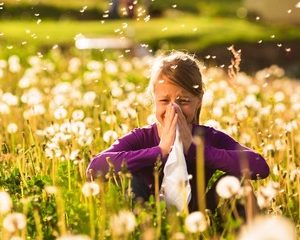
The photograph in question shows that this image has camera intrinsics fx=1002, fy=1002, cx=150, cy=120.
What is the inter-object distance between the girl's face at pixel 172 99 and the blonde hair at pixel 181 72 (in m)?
0.02

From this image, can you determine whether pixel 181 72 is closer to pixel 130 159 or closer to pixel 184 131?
pixel 184 131

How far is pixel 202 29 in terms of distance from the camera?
20.4m

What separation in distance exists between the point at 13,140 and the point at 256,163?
1550 millimetres

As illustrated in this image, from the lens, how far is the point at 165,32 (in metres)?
19.3

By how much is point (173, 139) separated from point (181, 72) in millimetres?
330

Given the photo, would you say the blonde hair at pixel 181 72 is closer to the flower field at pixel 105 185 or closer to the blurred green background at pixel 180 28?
the flower field at pixel 105 185

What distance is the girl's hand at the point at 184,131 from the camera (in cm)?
375

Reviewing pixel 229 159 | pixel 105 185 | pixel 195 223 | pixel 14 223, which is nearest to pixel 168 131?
pixel 229 159

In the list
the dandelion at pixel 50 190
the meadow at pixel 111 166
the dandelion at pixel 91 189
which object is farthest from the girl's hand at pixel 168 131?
the dandelion at pixel 91 189

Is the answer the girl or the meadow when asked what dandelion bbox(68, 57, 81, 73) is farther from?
the girl

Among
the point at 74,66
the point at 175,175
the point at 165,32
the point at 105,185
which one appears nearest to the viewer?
the point at 175,175

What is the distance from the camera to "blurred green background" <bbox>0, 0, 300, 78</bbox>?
1636cm

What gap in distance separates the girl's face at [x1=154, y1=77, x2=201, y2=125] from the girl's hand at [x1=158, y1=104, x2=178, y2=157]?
0.08 meters

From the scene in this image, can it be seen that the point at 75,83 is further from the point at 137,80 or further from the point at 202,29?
the point at 202,29
